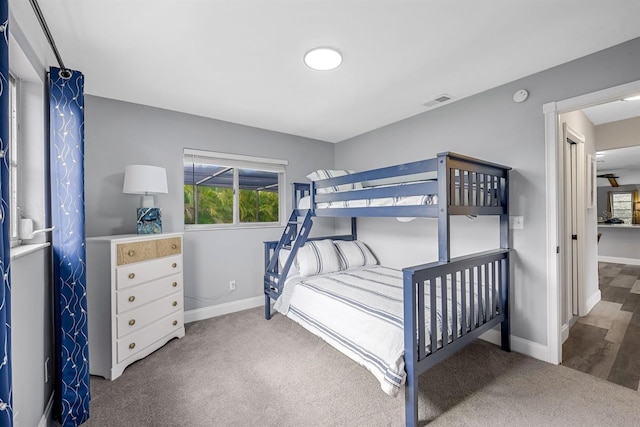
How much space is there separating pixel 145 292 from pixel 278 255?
53.4 inches

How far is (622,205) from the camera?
23.0ft

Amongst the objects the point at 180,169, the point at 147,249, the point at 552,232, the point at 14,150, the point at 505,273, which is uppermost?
the point at 180,169

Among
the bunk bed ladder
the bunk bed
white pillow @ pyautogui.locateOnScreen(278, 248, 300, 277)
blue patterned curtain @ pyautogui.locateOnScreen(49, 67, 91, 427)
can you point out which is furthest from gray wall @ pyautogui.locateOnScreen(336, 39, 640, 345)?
blue patterned curtain @ pyautogui.locateOnScreen(49, 67, 91, 427)

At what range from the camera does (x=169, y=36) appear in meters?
1.78

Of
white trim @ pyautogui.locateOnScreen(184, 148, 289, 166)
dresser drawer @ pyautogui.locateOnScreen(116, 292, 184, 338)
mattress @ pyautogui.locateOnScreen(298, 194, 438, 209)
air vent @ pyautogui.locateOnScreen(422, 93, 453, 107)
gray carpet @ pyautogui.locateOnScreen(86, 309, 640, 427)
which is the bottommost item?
gray carpet @ pyautogui.locateOnScreen(86, 309, 640, 427)

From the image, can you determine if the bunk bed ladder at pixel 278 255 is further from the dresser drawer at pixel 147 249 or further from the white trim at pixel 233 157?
the dresser drawer at pixel 147 249

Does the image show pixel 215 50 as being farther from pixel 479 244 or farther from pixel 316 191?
pixel 479 244

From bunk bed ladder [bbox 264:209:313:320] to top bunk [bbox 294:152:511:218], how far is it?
0.34m

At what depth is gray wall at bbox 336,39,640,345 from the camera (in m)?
2.01

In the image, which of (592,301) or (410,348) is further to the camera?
(592,301)

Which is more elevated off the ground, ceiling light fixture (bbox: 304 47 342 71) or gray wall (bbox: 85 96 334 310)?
ceiling light fixture (bbox: 304 47 342 71)

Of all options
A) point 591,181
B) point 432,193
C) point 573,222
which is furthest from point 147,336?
point 591,181

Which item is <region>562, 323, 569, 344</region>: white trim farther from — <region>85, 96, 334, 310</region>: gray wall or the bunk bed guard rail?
<region>85, 96, 334, 310</region>: gray wall

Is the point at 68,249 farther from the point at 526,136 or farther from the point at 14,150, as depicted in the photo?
the point at 526,136
